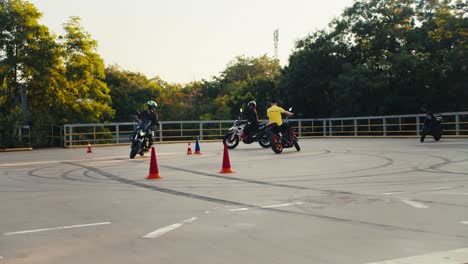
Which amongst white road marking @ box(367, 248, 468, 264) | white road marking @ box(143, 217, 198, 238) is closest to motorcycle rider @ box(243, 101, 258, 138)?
white road marking @ box(143, 217, 198, 238)

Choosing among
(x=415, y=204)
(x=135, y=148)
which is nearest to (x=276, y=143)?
(x=135, y=148)

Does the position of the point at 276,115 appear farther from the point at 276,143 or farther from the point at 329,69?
the point at 329,69

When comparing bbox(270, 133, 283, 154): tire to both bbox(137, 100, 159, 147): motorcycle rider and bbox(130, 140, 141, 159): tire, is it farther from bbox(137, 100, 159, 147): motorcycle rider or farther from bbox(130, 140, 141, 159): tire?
bbox(130, 140, 141, 159): tire

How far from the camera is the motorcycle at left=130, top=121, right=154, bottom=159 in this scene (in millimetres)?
17938

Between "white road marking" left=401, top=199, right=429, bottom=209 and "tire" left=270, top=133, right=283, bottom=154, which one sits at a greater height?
"tire" left=270, top=133, right=283, bottom=154

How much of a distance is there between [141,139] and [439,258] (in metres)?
14.4

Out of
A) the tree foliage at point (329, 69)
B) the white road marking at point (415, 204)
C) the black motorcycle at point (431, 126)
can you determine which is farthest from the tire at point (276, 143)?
the tree foliage at point (329, 69)

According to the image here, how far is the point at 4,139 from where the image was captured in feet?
98.6

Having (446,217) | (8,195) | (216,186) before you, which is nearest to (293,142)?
(216,186)

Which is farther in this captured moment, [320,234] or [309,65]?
[309,65]

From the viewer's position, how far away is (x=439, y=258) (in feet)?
14.9

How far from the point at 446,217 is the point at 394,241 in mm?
1482

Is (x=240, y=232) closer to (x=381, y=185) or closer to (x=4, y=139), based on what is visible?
(x=381, y=185)

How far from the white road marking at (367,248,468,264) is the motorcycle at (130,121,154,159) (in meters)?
14.0
